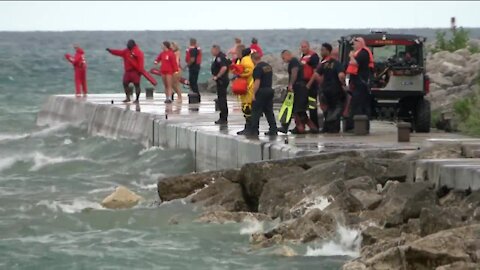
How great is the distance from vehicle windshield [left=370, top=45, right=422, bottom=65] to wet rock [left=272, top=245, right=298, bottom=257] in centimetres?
934

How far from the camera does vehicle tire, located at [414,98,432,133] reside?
79.2ft

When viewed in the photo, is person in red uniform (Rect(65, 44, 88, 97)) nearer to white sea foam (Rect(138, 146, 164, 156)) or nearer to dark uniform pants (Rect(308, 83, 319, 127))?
white sea foam (Rect(138, 146, 164, 156))

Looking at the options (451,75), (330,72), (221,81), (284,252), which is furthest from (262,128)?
(451,75)

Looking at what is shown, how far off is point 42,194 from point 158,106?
935 centimetres

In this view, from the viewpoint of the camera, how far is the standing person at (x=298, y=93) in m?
22.4

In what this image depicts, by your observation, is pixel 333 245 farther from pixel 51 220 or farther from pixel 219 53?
pixel 219 53

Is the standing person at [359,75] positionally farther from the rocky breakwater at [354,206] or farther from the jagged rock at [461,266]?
the jagged rock at [461,266]

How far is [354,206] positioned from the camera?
1680 cm

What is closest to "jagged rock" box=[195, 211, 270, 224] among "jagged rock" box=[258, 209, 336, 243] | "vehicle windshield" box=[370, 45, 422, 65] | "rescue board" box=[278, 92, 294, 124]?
"jagged rock" box=[258, 209, 336, 243]

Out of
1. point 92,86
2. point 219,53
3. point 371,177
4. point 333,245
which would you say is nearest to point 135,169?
point 219,53

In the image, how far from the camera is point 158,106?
A: 31.6 m

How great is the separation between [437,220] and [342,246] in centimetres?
153

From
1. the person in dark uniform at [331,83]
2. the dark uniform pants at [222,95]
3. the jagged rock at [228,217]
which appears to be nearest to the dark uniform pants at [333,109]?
the person in dark uniform at [331,83]

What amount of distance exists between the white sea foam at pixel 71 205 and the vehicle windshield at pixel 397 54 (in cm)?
665
